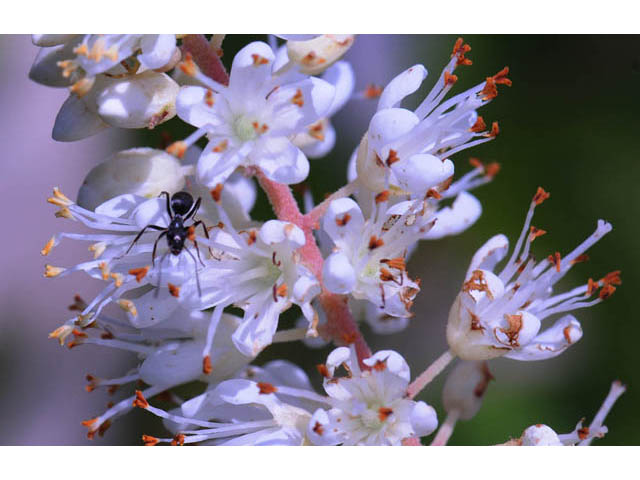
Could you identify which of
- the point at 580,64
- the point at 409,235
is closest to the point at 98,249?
the point at 409,235

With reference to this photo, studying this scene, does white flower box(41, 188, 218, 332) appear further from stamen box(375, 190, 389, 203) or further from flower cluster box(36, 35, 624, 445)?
stamen box(375, 190, 389, 203)

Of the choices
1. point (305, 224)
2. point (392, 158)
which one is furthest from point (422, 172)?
point (305, 224)

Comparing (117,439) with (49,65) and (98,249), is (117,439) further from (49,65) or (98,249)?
(49,65)

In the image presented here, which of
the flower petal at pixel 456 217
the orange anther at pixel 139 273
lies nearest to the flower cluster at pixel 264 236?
the orange anther at pixel 139 273

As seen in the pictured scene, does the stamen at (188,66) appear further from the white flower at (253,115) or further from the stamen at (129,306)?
the stamen at (129,306)

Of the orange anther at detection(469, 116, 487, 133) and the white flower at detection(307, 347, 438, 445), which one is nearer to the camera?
the white flower at detection(307, 347, 438, 445)

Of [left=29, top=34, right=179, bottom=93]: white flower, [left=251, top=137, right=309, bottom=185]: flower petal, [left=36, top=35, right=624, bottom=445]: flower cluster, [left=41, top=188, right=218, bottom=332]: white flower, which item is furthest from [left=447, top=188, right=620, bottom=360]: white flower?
[left=29, top=34, right=179, bottom=93]: white flower
